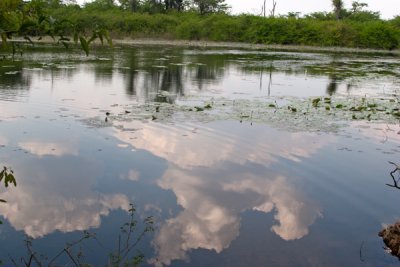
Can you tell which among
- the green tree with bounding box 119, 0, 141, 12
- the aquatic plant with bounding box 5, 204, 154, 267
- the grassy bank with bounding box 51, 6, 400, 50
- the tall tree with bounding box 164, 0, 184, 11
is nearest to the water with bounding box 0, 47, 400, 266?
the aquatic plant with bounding box 5, 204, 154, 267

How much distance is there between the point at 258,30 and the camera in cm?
5659

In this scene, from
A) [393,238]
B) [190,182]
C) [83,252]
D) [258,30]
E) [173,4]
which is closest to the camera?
[83,252]

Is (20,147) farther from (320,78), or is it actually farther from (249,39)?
(249,39)

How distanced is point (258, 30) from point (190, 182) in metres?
52.2

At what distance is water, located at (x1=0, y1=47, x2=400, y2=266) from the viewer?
16.2 ft

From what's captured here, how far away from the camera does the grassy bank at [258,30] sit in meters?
55.2

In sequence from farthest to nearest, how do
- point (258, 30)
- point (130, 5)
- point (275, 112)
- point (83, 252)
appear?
point (130, 5) < point (258, 30) < point (275, 112) < point (83, 252)

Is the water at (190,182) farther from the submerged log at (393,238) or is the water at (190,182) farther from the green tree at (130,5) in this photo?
the green tree at (130,5)

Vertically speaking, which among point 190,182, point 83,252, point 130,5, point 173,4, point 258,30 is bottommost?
point 83,252

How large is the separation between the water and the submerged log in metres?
0.11

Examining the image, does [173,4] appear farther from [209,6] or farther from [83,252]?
[83,252]

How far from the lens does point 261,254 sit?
481 centimetres

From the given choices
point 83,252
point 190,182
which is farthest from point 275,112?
point 83,252

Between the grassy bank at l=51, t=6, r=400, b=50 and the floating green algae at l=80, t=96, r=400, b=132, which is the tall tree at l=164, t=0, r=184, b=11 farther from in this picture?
the floating green algae at l=80, t=96, r=400, b=132
